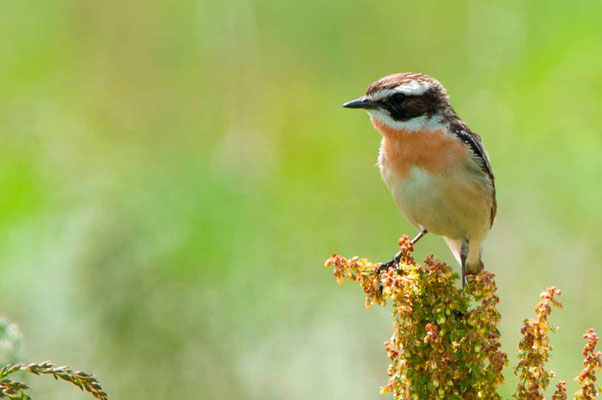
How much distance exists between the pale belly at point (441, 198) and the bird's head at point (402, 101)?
0.90ft

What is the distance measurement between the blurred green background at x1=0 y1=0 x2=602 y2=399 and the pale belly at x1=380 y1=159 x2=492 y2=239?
1.79 m

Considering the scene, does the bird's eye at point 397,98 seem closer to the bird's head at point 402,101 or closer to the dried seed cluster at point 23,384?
the bird's head at point 402,101

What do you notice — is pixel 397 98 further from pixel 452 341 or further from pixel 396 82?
pixel 452 341

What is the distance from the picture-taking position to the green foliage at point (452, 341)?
13.6 feet

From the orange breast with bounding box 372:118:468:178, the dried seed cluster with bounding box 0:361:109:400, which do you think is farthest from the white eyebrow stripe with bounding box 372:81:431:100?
the dried seed cluster with bounding box 0:361:109:400

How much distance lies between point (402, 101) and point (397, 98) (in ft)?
0.12

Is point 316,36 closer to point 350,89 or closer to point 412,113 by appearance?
point 350,89

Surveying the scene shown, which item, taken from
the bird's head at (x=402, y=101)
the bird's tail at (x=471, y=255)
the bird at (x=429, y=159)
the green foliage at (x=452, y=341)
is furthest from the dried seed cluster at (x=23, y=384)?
the bird's tail at (x=471, y=255)

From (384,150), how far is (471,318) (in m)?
2.32

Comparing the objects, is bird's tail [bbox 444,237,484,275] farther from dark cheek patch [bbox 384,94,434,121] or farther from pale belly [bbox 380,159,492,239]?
dark cheek patch [bbox 384,94,434,121]

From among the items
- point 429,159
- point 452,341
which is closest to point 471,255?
point 429,159

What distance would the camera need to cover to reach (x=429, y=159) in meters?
6.30

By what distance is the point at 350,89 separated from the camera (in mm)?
11305

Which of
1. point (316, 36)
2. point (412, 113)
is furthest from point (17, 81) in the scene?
point (412, 113)
